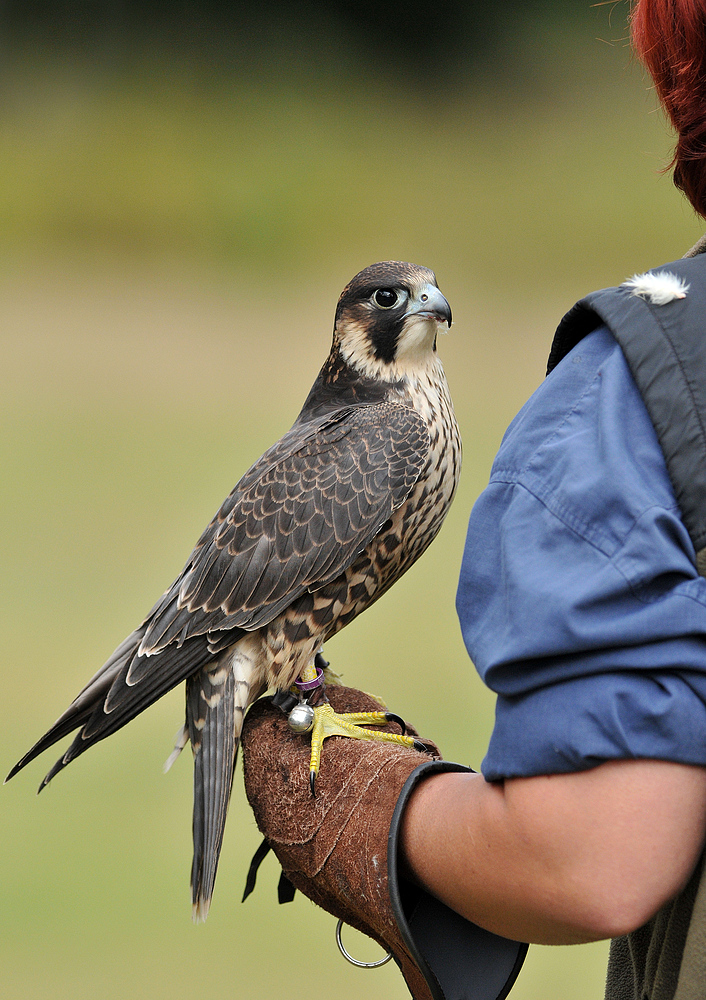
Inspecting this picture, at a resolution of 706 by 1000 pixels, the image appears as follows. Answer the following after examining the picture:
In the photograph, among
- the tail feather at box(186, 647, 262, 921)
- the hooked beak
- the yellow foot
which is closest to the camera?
the yellow foot

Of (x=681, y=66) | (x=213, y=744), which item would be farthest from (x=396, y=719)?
(x=681, y=66)

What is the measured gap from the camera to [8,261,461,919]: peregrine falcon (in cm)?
115

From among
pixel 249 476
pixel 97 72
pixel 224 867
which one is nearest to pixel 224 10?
pixel 97 72

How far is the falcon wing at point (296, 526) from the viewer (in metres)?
1.16

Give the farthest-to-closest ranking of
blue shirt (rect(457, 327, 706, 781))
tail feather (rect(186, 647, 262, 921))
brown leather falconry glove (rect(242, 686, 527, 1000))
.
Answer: tail feather (rect(186, 647, 262, 921))
brown leather falconry glove (rect(242, 686, 527, 1000))
blue shirt (rect(457, 327, 706, 781))

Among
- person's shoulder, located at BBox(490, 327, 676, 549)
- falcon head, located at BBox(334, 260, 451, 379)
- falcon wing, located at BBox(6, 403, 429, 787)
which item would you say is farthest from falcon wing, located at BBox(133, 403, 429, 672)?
person's shoulder, located at BBox(490, 327, 676, 549)

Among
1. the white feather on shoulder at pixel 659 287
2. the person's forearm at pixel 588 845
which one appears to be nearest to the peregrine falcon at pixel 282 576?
the person's forearm at pixel 588 845

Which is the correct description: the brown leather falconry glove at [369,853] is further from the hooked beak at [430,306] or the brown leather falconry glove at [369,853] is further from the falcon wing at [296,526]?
the hooked beak at [430,306]

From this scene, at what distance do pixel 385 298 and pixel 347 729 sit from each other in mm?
622

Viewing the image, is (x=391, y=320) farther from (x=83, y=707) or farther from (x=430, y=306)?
(x=83, y=707)

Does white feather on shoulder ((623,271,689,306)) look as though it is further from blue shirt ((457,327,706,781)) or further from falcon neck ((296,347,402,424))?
falcon neck ((296,347,402,424))

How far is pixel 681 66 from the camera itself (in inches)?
21.7

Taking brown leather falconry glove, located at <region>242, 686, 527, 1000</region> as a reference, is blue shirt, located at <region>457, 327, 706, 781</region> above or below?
above

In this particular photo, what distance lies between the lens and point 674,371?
0.48m
